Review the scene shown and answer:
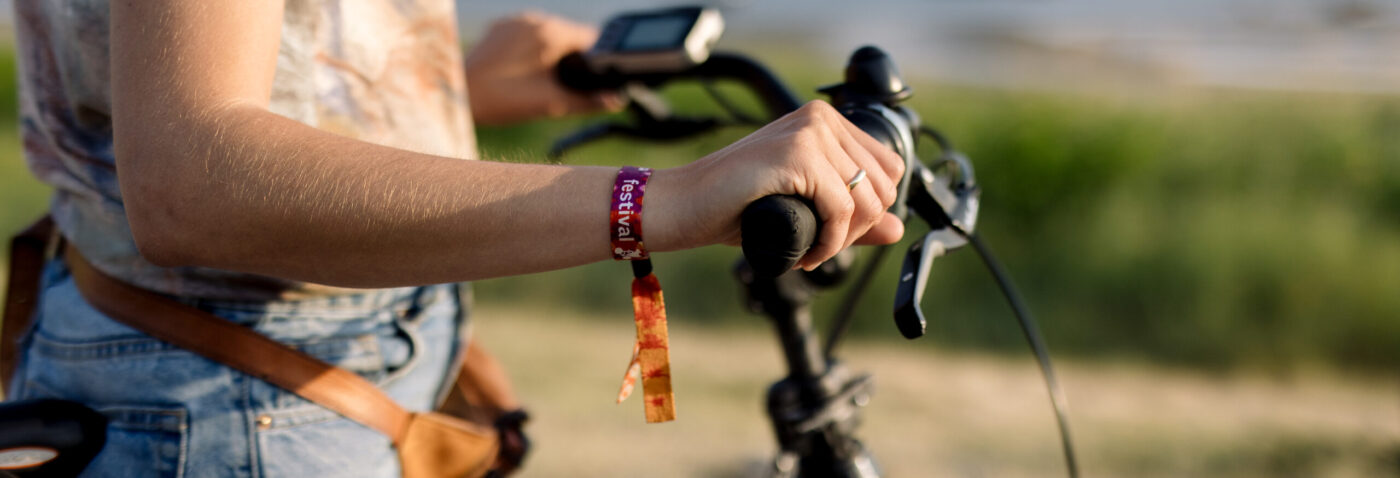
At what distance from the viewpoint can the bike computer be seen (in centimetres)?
162

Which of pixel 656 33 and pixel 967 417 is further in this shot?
pixel 967 417

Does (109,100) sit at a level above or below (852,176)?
above

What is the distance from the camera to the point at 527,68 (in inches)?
72.9

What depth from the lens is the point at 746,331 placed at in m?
5.02

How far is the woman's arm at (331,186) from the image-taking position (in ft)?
3.00

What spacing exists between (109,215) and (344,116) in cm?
29

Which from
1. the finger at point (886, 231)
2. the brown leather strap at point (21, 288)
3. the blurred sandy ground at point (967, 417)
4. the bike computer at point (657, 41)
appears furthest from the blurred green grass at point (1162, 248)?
the finger at point (886, 231)

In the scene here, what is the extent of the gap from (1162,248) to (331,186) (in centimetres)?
464

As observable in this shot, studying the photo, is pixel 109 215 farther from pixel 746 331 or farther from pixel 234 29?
pixel 746 331

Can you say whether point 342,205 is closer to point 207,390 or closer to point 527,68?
point 207,390

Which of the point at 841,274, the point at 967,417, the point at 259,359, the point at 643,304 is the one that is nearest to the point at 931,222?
the point at 841,274

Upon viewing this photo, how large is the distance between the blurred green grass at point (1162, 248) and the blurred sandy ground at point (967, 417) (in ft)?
0.72

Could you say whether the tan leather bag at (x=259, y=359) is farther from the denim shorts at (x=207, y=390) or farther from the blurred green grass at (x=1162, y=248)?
the blurred green grass at (x=1162, y=248)

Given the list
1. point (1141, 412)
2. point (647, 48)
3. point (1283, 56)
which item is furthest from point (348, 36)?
point (1283, 56)
